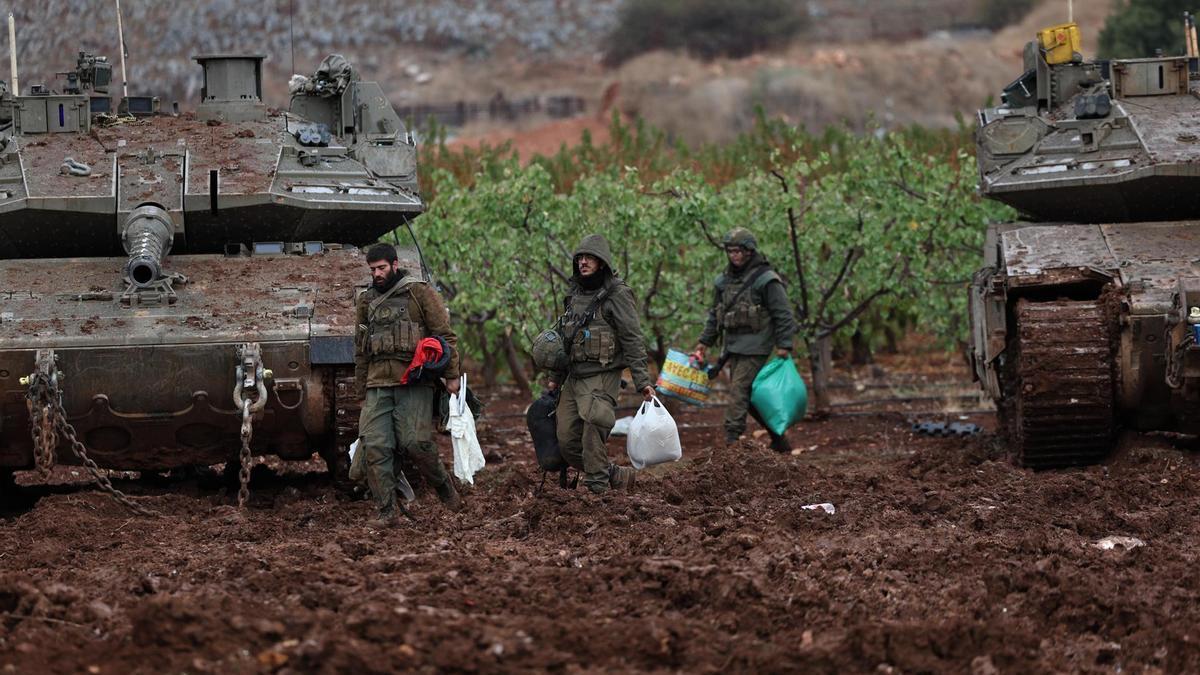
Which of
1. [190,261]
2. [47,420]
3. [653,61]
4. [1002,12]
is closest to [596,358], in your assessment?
[190,261]

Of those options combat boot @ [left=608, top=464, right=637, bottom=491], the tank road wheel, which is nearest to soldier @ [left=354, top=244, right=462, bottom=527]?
combat boot @ [left=608, top=464, right=637, bottom=491]

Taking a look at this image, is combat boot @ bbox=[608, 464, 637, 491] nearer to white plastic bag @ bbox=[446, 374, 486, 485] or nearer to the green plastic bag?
white plastic bag @ bbox=[446, 374, 486, 485]

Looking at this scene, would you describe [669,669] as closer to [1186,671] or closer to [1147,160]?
[1186,671]

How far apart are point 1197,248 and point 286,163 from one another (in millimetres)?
5606

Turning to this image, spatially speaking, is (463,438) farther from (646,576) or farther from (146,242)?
(646,576)

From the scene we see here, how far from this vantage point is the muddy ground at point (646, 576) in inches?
251

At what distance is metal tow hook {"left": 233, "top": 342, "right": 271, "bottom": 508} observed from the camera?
407 inches

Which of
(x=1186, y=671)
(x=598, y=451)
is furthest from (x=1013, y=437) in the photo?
(x=1186, y=671)

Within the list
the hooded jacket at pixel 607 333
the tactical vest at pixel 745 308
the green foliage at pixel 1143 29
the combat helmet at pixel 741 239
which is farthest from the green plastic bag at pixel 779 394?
the green foliage at pixel 1143 29

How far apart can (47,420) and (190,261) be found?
5.49 ft

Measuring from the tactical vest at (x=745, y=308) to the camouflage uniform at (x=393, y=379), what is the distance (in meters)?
3.50

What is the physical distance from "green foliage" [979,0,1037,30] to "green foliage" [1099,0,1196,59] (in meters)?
8.29

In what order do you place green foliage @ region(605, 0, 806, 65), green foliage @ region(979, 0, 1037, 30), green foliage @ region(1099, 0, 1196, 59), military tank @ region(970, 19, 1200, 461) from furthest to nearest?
green foliage @ region(605, 0, 806, 65), green foliage @ region(979, 0, 1037, 30), green foliage @ region(1099, 0, 1196, 59), military tank @ region(970, 19, 1200, 461)

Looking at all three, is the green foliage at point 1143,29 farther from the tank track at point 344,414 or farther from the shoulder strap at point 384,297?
the shoulder strap at point 384,297
